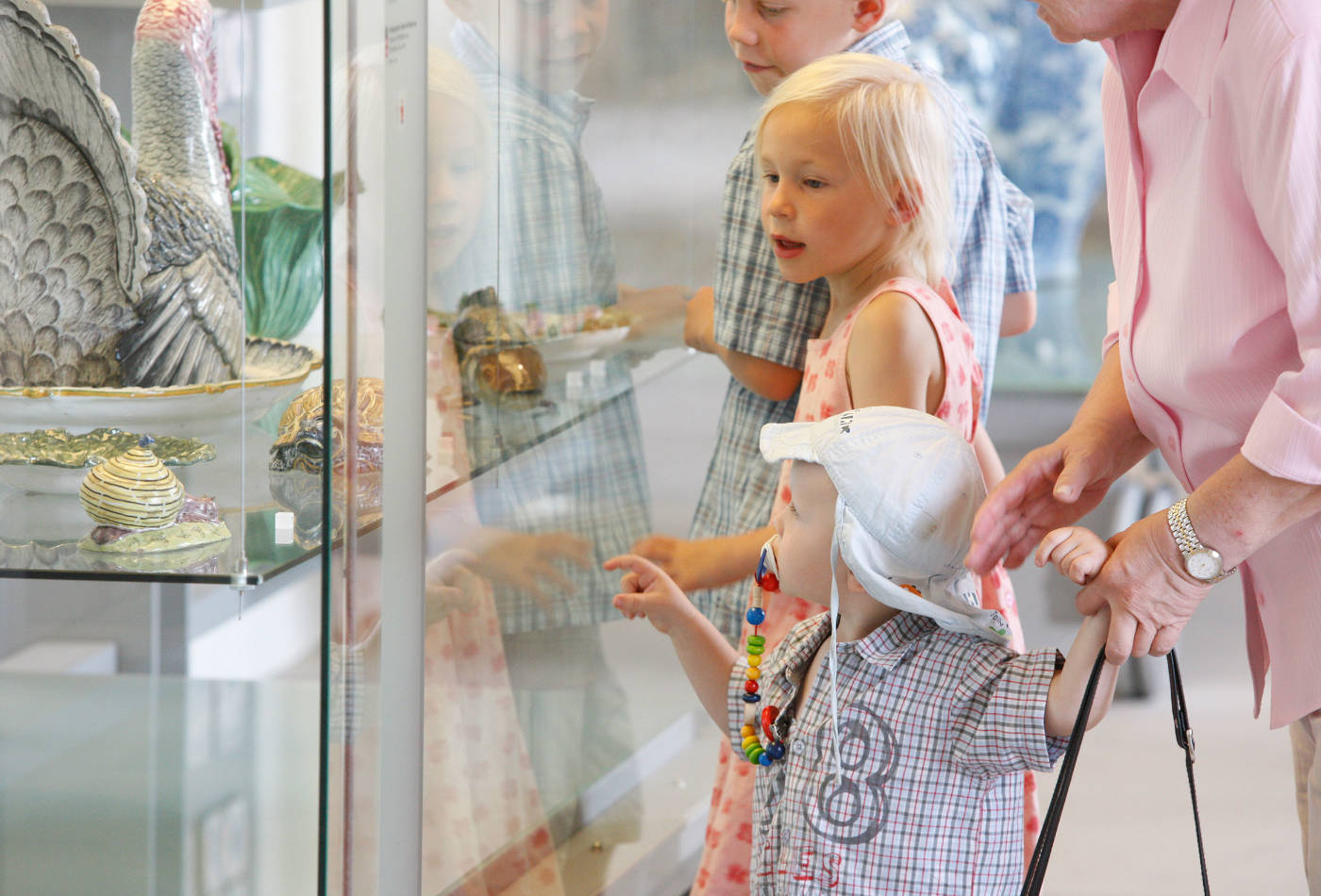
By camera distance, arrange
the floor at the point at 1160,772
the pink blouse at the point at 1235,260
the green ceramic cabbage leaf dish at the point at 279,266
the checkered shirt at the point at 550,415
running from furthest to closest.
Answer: the floor at the point at 1160,772, the checkered shirt at the point at 550,415, the green ceramic cabbage leaf dish at the point at 279,266, the pink blouse at the point at 1235,260

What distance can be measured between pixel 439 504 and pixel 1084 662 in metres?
0.51

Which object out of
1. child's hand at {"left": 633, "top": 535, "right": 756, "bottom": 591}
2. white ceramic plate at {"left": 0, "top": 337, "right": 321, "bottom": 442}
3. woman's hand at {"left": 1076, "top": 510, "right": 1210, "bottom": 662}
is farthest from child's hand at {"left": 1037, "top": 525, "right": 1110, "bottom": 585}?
white ceramic plate at {"left": 0, "top": 337, "right": 321, "bottom": 442}

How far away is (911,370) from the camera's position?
1.12 metres

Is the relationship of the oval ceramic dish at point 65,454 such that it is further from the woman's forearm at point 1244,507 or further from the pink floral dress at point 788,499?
the woman's forearm at point 1244,507

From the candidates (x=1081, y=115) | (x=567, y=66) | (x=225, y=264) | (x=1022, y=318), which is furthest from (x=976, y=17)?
(x=225, y=264)

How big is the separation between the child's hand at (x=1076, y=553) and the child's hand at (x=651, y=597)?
362 millimetres

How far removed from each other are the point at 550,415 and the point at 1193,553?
763mm

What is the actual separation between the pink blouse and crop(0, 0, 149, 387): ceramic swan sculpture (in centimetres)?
72

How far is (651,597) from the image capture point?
1.13 metres

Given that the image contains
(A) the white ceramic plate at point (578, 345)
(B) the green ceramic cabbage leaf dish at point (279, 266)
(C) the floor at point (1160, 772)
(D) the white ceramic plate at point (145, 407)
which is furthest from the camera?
(C) the floor at point (1160, 772)

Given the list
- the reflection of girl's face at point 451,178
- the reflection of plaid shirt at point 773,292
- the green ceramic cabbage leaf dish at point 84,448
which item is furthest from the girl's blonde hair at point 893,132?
the green ceramic cabbage leaf dish at point 84,448

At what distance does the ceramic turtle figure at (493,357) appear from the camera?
3.80 ft

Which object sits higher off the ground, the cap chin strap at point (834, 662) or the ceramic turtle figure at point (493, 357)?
the ceramic turtle figure at point (493, 357)

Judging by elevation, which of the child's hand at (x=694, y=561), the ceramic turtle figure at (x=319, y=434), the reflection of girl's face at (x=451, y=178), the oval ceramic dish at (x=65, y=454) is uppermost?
the reflection of girl's face at (x=451, y=178)
